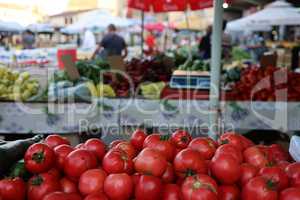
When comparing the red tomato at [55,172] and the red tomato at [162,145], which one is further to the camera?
the red tomato at [162,145]

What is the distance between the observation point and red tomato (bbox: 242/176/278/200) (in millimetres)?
1702

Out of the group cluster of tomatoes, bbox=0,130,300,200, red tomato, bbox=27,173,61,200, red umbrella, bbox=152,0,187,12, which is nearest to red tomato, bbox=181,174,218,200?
cluster of tomatoes, bbox=0,130,300,200

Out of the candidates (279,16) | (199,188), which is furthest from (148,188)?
(279,16)

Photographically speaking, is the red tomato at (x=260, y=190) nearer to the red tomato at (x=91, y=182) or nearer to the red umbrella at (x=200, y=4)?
the red tomato at (x=91, y=182)

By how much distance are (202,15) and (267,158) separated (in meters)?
27.8

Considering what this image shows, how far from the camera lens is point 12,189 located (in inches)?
70.0

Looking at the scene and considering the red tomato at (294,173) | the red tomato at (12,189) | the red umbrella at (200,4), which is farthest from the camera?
the red umbrella at (200,4)

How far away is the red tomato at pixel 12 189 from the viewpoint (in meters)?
1.77

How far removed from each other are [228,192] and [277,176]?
9.2 inches

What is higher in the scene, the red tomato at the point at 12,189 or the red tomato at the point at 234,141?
the red tomato at the point at 234,141

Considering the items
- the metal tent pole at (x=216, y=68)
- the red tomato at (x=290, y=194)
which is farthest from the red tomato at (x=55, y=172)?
the metal tent pole at (x=216, y=68)

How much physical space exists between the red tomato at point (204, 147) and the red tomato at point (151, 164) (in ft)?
0.92

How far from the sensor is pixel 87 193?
1.83 m

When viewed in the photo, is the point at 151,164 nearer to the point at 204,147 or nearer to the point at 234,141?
the point at 204,147
